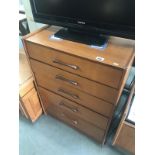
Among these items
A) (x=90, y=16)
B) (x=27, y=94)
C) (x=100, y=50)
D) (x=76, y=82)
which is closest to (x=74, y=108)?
(x=76, y=82)

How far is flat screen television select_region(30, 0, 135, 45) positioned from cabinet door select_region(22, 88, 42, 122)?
0.61 metres

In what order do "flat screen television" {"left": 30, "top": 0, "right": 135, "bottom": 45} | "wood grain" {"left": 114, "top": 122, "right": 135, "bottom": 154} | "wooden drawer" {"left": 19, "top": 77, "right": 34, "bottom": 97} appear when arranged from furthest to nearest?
"wooden drawer" {"left": 19, "top": 77, "right": 34, "bottom": 97} < "wood grain" {"left": 114, "top": 122, "right": 135, "bottom": 154} < "flat screen television" {"left": 30, "top": 0, "right": 135, "bottom": 45}

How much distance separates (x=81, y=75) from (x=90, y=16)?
349 mm

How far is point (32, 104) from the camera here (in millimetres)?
1420

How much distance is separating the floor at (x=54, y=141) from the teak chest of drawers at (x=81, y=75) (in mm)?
119

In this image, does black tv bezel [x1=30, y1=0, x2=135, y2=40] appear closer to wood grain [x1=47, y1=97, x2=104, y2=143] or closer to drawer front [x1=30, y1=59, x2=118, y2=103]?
drawer front [x1=30, y1=59, x2=118, y2=103]

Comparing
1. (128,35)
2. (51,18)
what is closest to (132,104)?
(128,35)

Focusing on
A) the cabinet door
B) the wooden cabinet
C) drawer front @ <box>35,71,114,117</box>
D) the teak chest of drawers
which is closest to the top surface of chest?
the teak chest of drawers

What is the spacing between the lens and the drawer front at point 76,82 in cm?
92

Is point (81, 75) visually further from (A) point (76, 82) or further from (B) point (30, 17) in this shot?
(B) point (30, 17)

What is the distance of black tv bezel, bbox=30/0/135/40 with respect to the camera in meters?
0.86

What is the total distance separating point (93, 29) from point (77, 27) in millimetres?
110

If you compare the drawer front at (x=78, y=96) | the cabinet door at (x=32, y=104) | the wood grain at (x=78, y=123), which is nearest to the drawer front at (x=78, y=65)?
the drawer front at (x=78, y=96)
